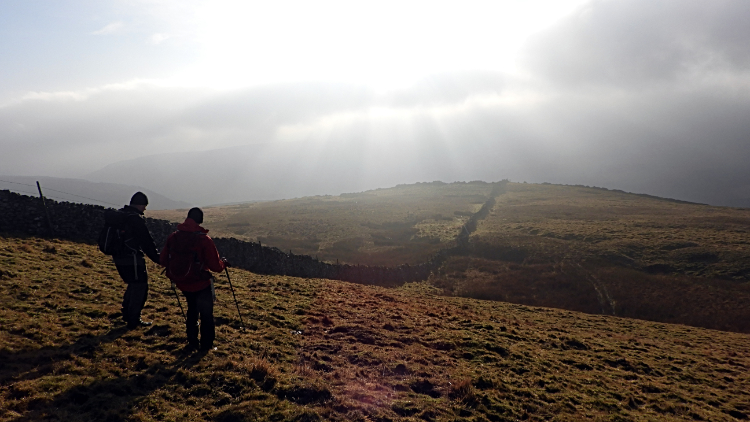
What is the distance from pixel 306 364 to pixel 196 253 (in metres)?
3.78

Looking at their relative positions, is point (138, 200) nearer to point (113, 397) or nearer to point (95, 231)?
point (113, 397)

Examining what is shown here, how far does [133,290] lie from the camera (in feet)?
32.0

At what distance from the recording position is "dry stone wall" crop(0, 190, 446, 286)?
17984 mm

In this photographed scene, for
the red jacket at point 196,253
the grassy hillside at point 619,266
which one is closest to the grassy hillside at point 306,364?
the red jacket at point 196,253

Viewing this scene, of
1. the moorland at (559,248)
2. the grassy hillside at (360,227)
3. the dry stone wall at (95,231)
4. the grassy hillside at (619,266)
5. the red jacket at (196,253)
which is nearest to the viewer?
the red jacket at (196,253)

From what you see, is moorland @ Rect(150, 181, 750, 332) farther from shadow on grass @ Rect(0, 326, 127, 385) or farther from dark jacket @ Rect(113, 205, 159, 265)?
shadow on grass @ Rect(0, 326, 127, 385)

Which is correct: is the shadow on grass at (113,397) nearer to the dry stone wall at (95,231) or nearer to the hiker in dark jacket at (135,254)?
the hiker in dark jacket at (135,254)

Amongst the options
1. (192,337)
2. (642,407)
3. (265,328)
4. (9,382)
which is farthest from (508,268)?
(9,382)

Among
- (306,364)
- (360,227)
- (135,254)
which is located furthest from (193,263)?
(360,227)

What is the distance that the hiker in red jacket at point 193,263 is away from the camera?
27.7 feet

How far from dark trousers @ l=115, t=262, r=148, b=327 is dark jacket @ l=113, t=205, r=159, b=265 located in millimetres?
174

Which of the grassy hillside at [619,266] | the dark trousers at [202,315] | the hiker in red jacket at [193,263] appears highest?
the hiker in red jacket at [193,263]

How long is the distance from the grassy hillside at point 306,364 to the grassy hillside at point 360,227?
1213 inches

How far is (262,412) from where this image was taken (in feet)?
23.0
